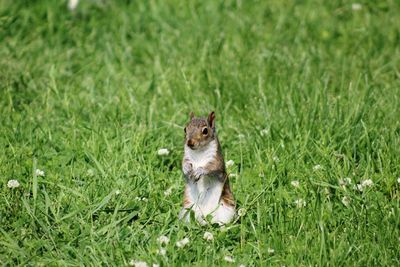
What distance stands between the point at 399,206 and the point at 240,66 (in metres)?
2.50

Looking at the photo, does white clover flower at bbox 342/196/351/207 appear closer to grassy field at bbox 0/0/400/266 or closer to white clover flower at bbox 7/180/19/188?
grassy field at bbox 0/0/400/266

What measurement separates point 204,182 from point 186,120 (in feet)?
5.23

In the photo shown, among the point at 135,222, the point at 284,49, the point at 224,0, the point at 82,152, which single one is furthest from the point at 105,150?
the point at 224,0

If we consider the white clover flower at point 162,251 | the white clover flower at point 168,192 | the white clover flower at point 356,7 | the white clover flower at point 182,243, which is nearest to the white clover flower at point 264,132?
the white clover flower at point 168,192

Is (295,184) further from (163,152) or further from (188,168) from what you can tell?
(163,152)

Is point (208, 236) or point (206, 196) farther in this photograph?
point (206, 196)

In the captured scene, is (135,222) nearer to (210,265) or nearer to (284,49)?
(210,265)

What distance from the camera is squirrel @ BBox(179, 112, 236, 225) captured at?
176 inches

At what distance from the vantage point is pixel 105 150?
536cm

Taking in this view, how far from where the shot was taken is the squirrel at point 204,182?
4.46m

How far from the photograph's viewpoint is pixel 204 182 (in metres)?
4.49

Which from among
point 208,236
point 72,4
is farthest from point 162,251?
point 72,4

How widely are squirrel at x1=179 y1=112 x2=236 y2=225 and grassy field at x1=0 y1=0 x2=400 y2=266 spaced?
95 millimetres

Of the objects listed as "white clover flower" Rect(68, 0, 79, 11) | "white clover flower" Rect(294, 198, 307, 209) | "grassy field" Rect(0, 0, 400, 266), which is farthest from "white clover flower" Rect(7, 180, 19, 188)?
"white clover flower" Rect(68, 0, 79, 11)
